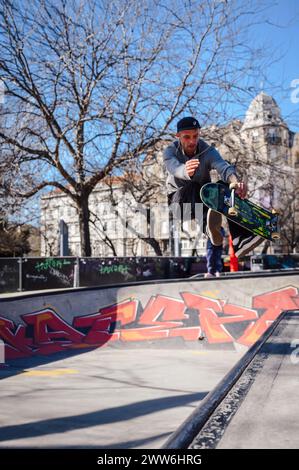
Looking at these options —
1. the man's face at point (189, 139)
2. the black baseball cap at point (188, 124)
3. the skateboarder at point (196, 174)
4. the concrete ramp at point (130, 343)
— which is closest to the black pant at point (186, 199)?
the skateboarder at point (196, 174)

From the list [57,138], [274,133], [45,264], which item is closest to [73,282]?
[45,264]

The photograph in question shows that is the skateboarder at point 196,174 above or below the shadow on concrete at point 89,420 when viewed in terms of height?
above

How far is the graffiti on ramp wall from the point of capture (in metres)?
9.45

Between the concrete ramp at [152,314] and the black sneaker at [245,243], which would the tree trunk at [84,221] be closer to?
the concrete ramp at [152,314]

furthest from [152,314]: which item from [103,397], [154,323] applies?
[103,397]

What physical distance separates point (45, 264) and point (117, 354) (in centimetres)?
964

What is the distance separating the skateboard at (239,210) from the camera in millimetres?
4164

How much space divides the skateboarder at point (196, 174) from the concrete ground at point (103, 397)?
6.08ft

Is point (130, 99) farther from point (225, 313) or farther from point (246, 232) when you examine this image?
point (246, 232)

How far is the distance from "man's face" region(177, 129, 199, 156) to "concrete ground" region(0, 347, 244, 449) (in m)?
2.51

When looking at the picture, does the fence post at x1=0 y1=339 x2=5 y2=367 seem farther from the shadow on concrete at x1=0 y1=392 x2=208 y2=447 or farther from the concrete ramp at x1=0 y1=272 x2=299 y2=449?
the shadow on concrete at x1=0 y1=392 x2=208 y2=447

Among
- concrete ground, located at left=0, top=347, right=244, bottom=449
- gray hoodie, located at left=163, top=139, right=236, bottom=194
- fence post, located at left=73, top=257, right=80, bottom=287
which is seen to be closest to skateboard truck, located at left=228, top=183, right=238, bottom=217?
gray hoodie, located at left=163, top=139, right=236, bottom=194

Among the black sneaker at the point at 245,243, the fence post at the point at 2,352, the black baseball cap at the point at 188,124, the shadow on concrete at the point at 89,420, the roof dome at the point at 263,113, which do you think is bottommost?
the fence post at the point at 2,352

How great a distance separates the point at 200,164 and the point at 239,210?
55 cm
